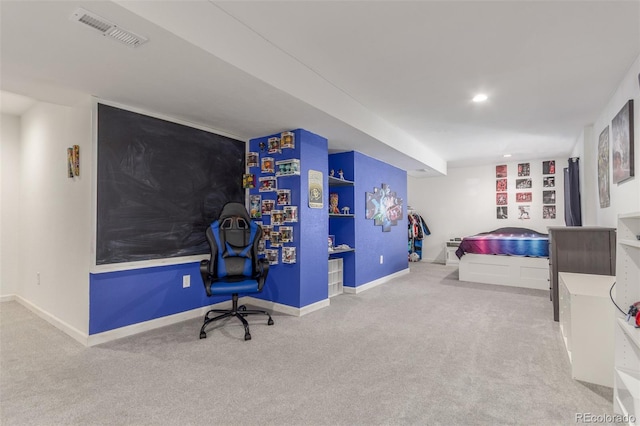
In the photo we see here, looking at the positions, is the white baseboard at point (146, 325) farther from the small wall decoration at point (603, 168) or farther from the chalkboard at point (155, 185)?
the small wall decoration at point (603, 168)

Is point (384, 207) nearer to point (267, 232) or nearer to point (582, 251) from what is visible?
point (267, 232)

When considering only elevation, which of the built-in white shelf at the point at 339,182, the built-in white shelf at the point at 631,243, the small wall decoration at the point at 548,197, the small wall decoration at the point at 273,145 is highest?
the small wall decoration at the point at 273,145

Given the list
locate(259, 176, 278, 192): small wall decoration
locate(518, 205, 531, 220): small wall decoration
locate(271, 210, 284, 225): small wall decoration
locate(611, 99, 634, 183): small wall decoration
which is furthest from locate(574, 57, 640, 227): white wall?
locate(259, 176, 278, 192): small wall decoration

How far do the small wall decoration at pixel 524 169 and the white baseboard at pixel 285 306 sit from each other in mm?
5668

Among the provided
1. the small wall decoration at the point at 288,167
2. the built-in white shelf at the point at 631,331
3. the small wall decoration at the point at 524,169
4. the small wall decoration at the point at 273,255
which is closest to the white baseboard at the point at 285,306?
Result: the small wall decoration at the point at 273,255

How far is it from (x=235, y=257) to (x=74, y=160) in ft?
5.82

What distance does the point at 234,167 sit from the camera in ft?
13.1

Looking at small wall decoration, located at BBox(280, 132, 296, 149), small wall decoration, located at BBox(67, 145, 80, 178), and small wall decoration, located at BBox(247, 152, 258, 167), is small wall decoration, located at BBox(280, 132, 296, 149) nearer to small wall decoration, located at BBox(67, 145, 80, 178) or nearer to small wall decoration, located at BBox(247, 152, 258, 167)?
small wall decoration, located at BBox(247, 152, 258, 167)

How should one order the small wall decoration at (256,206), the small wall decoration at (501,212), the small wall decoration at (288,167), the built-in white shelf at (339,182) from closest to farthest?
the small wall decoration at (288,167), the small wall decoration at (256,206), the built-in white shelf at (339,182), the small wall decoration at (501,212)

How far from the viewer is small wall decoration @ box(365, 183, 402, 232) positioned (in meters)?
5.23

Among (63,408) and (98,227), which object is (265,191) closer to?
(98,227)

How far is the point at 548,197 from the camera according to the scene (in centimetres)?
665

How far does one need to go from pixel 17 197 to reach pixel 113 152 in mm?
2537

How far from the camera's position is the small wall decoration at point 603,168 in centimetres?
340
